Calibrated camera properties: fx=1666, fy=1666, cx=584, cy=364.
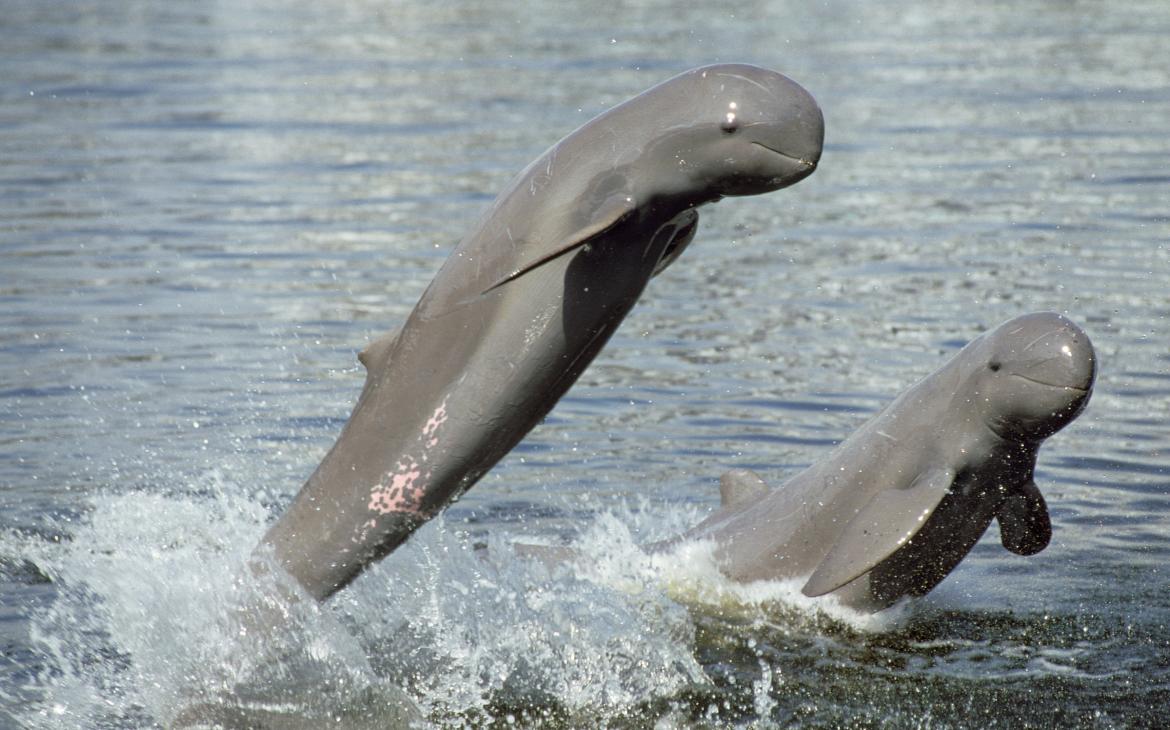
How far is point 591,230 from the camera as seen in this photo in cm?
680

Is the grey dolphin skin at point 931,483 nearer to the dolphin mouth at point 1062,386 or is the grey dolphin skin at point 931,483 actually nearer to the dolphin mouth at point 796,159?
the dolphin mouth at point 1062,386

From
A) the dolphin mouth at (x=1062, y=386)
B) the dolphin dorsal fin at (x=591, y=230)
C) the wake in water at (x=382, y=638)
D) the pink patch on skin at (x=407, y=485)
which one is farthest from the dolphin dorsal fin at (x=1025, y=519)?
the pink patch on skin at (x=407, y=485)

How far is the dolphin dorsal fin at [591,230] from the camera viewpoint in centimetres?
675

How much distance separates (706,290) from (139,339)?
515 cm

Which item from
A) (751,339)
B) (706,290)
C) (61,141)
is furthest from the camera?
(61,141)

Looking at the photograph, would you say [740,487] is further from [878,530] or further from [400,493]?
[400,493]

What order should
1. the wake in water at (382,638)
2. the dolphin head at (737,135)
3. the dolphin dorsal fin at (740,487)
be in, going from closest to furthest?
the dolphin head at (737,135), the wake in water at (382,638), the dolphin dorsal fin at (740,487)

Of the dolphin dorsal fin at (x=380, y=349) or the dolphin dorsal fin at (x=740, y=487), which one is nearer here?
the dolphin dorsal fin at (x=380, y=349)

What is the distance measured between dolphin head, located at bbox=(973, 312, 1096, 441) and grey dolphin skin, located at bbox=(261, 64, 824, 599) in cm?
194

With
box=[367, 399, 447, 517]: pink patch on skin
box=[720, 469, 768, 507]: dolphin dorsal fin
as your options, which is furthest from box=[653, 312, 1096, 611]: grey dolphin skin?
box=[367, 399, 447, 517]: pink patch on skin

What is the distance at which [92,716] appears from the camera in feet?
24.1

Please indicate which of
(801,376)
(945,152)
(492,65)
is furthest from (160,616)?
(492,65)

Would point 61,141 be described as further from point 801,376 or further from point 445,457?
point 445,457

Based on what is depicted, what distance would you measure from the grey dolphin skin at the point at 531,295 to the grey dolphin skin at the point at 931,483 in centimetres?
185
